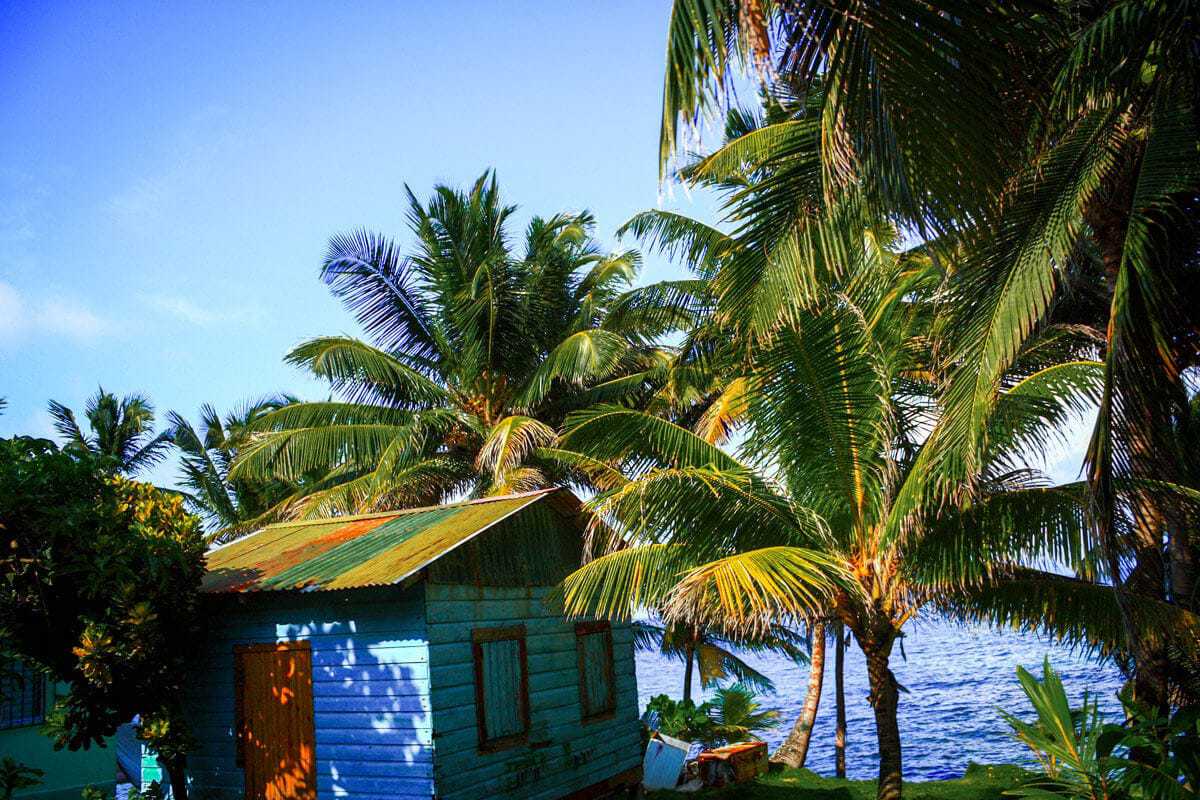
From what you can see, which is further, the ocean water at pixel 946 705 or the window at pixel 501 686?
the ocean water at pixel 946 705

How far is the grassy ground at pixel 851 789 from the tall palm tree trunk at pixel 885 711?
3.16 metres

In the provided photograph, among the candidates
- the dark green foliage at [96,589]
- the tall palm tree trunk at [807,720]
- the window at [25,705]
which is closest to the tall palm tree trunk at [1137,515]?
the tall palm tree trunk at [807,720]

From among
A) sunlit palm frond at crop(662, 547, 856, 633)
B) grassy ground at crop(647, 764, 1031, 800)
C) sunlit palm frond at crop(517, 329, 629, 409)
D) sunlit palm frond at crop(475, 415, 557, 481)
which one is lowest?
grassy ground at crop(647, 764, 1031, 800)

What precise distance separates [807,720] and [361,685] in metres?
9.80

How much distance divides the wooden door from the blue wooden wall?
1.76 m

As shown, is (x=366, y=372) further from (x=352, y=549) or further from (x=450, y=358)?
(x=352, y=549)

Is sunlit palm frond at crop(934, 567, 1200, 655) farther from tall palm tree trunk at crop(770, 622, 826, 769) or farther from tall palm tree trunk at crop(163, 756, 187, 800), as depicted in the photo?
tall palm tree trunk at crop(163, 756, 187, 800)

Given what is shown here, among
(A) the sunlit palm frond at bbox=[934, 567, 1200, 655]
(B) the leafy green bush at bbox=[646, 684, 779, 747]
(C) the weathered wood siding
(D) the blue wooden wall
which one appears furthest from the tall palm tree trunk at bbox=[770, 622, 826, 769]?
(C) the weathered wood siding

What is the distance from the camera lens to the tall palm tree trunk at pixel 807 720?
16.4 m

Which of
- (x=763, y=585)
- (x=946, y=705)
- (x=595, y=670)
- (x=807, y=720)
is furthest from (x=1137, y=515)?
(x=946, y=705)

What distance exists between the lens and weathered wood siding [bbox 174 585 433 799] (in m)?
9.44

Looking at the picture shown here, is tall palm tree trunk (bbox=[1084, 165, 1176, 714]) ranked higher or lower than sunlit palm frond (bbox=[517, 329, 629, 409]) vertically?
lower

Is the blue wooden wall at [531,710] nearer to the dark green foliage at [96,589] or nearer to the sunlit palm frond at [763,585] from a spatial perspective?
the sunlit palm frond at [763,585]

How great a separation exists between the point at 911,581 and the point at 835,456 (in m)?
1.40
